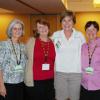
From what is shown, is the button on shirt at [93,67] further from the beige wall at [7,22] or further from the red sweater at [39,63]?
the beige wall at [7,22]

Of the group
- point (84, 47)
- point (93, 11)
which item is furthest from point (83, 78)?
point (93, 11)

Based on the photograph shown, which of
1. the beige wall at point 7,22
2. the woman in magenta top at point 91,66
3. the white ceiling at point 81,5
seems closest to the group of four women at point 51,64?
the woman in magenta top at point 91,66

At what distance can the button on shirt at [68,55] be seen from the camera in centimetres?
321

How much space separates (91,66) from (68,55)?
1.02 ft

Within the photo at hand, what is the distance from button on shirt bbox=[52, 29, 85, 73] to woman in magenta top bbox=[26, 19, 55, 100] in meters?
0.08

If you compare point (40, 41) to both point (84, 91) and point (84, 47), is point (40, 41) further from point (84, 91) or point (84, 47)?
point (84, 91)

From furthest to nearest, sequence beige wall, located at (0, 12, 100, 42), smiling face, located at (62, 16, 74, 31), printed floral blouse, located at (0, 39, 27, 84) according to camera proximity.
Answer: beige wall, located at (0, 12, 100, 42) < smiling face, located at (62, 16, 74, 31) < printed floral blouse, located at (0, 39, 27, 84)

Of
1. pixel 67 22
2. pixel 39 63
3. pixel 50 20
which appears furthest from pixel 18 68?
pixel 50 20

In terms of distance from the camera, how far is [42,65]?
10.3 ft

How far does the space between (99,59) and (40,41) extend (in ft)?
2.47

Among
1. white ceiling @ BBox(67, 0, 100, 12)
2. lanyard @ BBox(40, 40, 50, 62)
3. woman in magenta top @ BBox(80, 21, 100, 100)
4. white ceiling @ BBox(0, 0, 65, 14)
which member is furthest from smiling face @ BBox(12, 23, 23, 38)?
white ceiling @ BBox(67, 0, 100, 12)

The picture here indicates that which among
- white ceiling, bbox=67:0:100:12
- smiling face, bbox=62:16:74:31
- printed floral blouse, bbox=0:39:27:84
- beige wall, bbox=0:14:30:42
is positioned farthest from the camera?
beige wall, bbox=0:14:30:42

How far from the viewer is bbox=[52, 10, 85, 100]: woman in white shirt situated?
3.22 meters

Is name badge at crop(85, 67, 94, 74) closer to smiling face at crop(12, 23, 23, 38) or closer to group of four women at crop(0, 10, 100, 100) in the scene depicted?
group of four women at crop(0, 10, 100, 100)
